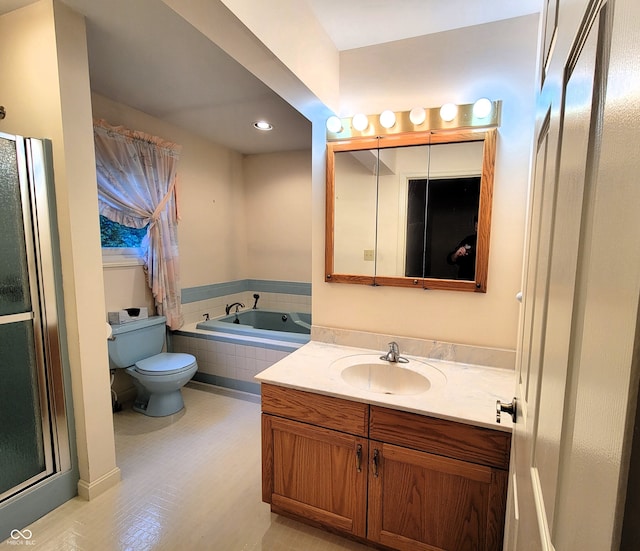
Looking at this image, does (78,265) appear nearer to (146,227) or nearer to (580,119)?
(146,227)

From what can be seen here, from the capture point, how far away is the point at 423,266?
1812mm

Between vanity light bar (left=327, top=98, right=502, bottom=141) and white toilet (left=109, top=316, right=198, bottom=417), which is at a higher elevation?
vanity light bar (left=327, top=98, right=502, bottom=141)

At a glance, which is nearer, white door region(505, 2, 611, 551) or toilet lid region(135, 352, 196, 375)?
white door region(505, 2, 611, 551)

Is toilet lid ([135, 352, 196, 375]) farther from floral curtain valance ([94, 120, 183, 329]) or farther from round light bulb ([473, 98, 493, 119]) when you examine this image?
round light bulb ([473, 98, 493, 119])

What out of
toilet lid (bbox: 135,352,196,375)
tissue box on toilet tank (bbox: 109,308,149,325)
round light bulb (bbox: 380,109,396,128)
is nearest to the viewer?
round light bulb (bbox: 380,109,396,128)

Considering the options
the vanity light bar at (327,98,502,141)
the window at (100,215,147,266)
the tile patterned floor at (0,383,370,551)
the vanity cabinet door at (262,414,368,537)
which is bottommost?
the tile patterned floor at (0,383,370,551)

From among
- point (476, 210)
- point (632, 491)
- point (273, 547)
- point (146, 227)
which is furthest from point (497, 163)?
point (146, 227)

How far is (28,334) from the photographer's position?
1632mm

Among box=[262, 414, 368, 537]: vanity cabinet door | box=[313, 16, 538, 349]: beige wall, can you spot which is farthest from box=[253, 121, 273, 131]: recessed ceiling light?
box=[262, 414, 368, 537]: vanity cabinet door

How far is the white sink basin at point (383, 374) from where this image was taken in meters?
1.69

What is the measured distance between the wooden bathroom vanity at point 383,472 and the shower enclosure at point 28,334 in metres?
1.12

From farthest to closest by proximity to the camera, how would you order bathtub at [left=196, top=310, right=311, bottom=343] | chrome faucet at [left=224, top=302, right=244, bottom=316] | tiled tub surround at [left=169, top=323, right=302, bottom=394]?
chrome faucet at [left=224, top=302, right=244, bottom=316] → bathtub at [left=196, top=310, right=311, bottom=343] → tiled tub surround at [left=169, top=323, right=302, bottom=394]

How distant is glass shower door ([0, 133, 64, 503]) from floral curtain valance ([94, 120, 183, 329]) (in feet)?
3.31

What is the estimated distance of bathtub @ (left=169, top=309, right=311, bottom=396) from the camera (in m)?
2.91
